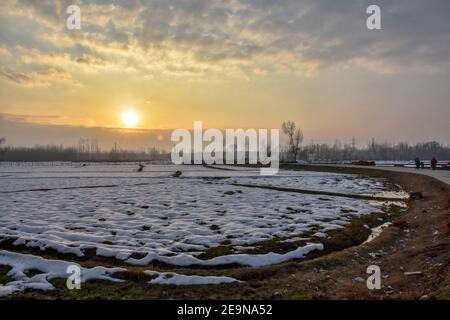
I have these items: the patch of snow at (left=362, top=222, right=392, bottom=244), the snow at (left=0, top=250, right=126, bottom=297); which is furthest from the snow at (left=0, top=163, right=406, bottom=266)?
the patch of snow at (left=362, top=222, right=392, bottom=244)

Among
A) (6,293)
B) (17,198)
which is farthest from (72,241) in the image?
(17,198)

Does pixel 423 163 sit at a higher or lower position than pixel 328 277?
higher

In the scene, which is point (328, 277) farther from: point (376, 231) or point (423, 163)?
point (423, 163)

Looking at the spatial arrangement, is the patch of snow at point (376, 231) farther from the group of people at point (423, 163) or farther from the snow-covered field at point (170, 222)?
the group of people at point (423, 163)

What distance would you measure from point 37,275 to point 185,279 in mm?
4205

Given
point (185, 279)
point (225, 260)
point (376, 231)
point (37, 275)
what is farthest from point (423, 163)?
point (37, 275)

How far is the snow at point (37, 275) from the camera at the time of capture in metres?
8.74

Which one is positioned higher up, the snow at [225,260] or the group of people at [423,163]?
the group of people at [423,163]

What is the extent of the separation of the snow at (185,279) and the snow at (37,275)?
1.12m

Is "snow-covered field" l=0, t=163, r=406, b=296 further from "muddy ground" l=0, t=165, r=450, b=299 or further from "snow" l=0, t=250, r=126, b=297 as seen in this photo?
"muddy ground" l=0, t=165, r=450, b=299

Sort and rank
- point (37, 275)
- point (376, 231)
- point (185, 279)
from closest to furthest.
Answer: point (185, 279) → point (37, 275) → point (376, 231)

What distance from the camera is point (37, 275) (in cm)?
958

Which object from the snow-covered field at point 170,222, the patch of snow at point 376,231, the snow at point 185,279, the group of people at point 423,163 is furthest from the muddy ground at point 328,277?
the group of people at point 423,163
